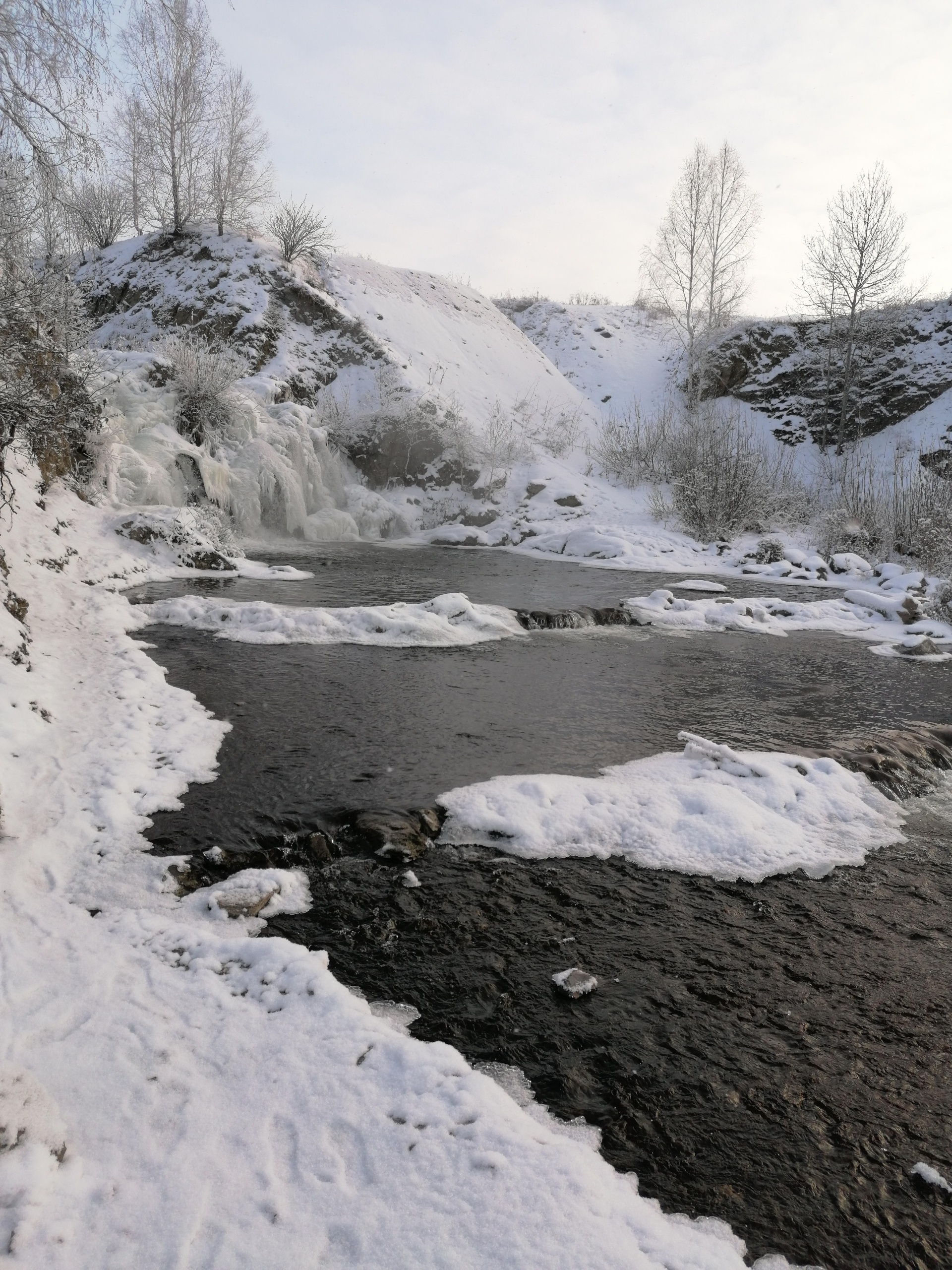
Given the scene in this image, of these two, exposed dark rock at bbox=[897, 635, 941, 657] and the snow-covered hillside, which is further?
the snow-covered hillside

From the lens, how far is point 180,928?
9.44ft

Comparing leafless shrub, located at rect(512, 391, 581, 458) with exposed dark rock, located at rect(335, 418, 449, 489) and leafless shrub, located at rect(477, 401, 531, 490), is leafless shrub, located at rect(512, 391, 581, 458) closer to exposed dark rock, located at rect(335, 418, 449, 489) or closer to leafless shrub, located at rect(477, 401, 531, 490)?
leafless shrub, located at rect(477, 401, 531, 490)

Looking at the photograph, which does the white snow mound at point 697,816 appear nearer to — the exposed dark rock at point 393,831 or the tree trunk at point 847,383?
the exposed dark rock at point 393,831

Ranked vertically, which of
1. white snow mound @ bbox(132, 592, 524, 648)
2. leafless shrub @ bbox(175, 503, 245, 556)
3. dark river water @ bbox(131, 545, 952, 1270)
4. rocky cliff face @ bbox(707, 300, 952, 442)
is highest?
rocky cliff face @ bbox(707, 300, 952, 442)

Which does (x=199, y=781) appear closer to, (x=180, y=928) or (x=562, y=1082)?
(x=180, y=928)

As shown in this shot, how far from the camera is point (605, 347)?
33.6 meters

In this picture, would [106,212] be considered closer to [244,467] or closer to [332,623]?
[244,467]

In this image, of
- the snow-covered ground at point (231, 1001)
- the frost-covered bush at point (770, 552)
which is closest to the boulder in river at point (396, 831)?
the snow-covered ground at point (231, 1001)

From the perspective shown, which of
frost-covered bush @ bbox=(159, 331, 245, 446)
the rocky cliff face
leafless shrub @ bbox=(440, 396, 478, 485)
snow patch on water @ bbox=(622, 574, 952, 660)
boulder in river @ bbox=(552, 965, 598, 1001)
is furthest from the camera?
the rocky cliff face

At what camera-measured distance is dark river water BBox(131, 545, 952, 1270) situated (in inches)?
81.3

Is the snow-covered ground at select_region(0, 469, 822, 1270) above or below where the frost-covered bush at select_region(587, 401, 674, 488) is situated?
below

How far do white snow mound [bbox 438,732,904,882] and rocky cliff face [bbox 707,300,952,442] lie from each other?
80.4 ft

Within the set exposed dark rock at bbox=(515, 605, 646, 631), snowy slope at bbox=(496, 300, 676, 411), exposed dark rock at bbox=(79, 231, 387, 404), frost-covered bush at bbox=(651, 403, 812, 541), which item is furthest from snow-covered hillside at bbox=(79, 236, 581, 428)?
exposed dark rock at bbox=(515, 605, 646, 631)

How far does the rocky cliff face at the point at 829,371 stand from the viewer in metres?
25.5
